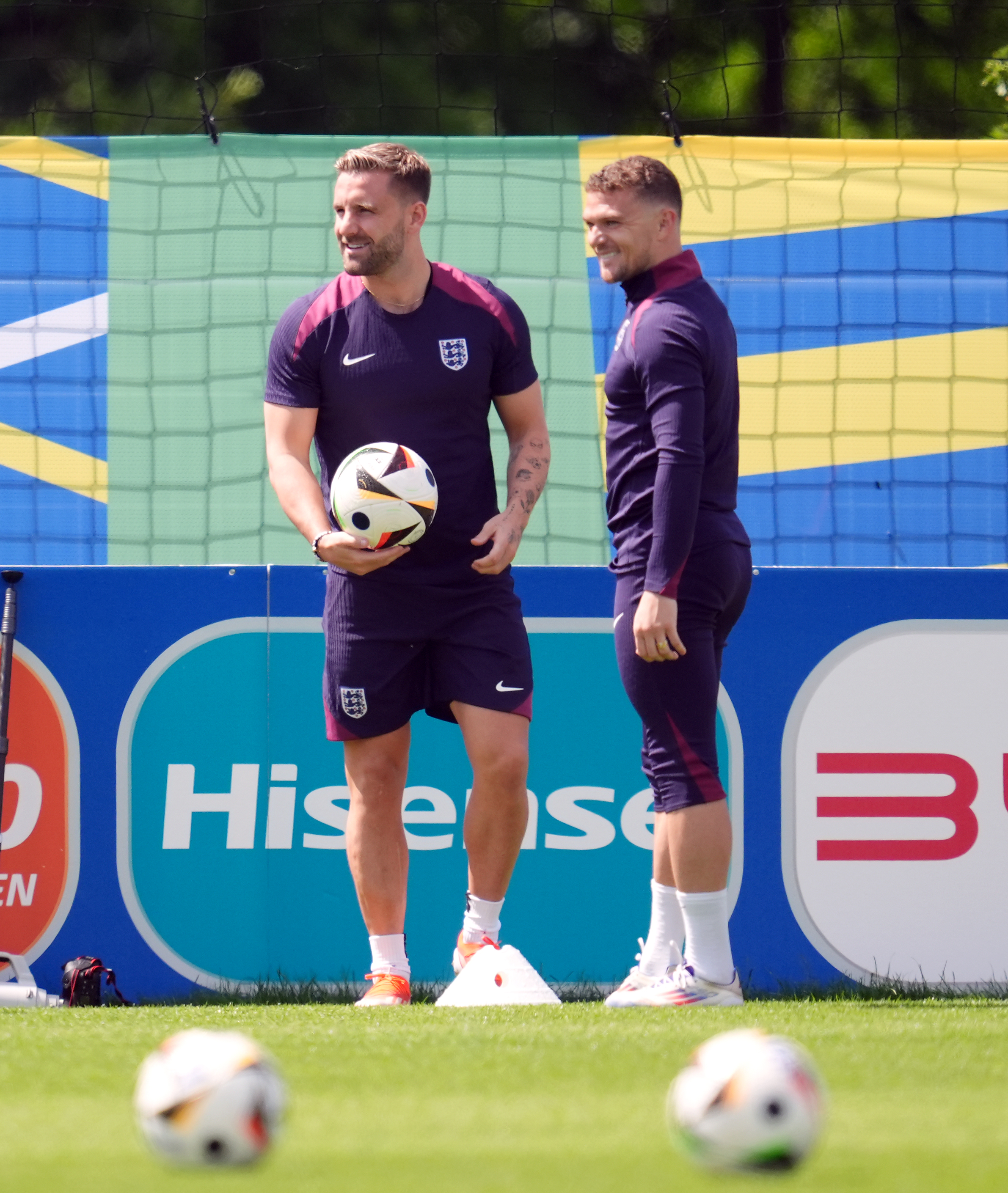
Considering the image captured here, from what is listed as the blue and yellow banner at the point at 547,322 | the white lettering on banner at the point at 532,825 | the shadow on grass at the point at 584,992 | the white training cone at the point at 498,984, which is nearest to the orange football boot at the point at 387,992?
the white training cone at the point at 498,984

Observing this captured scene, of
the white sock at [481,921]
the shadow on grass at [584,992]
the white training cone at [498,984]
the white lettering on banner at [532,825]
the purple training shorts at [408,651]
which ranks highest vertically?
the purple training shorts at [408,651]

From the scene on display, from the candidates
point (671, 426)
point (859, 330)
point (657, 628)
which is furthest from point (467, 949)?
point (859, 330)

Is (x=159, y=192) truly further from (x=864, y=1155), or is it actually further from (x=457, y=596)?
(x=864, y=1155)

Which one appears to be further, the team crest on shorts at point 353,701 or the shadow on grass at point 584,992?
the shadow on grass at point 584,992

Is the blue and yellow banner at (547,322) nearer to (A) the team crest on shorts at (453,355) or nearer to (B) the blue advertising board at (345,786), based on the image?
(B) the blue advertising board at (345,786)

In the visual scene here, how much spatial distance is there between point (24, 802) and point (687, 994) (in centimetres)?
188

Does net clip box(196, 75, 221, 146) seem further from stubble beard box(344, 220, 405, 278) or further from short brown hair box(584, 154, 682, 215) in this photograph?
short brown hair box(584, 154, 682, 215)

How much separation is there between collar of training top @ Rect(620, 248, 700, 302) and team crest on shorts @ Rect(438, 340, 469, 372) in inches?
17.7

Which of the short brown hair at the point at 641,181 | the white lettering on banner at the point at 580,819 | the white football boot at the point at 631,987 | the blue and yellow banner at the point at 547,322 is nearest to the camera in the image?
the white football boot at the point at 631,987

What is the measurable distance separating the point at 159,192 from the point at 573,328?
6.67 ft

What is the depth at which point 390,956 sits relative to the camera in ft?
13.5

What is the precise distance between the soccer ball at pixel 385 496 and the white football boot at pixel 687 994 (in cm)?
121

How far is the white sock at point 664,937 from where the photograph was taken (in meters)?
3.96

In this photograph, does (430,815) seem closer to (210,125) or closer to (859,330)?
(859,330)
